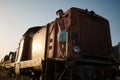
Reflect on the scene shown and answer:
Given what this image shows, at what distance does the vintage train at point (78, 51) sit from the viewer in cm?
548

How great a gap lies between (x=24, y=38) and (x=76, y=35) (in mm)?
4597

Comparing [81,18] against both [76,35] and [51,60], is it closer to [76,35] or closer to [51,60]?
[76,35]

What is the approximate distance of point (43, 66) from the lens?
5.86 meters

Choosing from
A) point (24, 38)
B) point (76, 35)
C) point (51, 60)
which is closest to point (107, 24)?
point (76, 35)

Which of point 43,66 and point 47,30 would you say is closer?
Result: point 43,66

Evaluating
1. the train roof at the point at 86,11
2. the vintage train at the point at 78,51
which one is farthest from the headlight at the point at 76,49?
the train roof at the point at 86,11

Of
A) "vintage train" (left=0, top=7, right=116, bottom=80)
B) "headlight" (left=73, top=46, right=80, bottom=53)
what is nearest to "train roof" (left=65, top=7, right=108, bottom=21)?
"vintage train" (left=0, top=7, right=116, bottom=80)

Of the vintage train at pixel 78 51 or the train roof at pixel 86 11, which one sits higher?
the train roof at pixel 86 11

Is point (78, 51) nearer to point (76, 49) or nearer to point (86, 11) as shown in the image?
point (76, 49)

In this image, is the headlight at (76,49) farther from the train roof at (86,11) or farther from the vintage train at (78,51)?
the train roof at (86,11)

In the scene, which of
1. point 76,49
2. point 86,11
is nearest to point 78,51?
point 76,49

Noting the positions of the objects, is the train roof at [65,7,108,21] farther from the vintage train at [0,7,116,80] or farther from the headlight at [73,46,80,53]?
the headlight at [73,46,80,53]

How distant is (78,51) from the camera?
597 centimetres

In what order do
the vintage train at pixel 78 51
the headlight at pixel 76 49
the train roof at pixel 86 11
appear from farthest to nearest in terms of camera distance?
the train roof at pixel 86 11 < the headlight at pixel 76 49 < the vintage train at pixel 78 51
